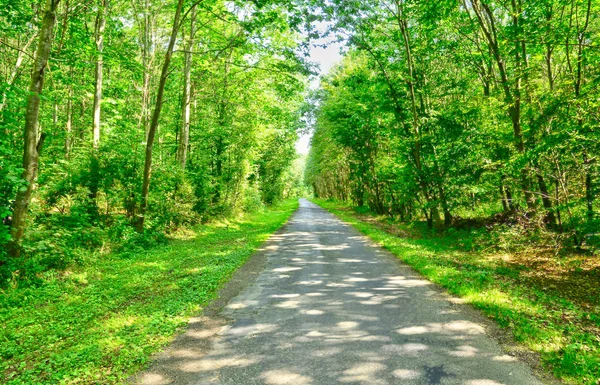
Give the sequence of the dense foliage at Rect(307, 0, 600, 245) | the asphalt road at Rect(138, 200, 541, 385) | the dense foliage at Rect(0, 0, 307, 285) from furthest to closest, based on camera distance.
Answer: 1. the dense foliage at Rect(307, 0, 600, 245)
2. the dense foliage at Rect(0, 0, 307, 285)
3. the asphalt road at Rect(138, 200, 541, 385)

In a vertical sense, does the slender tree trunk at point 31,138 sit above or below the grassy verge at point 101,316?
above

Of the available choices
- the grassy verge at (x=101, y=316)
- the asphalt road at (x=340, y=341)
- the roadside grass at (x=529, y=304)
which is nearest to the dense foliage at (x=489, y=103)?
the roadside grass at (x=529, y=304)

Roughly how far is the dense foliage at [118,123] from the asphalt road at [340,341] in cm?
444

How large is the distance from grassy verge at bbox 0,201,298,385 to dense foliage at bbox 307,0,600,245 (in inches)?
329

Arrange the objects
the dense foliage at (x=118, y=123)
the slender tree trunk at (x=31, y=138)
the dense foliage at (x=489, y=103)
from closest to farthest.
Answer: the slender tree trunk at (x=31, y=138)
the dense foliage at (x=118, y=123)
the dense foliage at (x=489, y=103)

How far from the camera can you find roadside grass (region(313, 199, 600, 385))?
390 cm

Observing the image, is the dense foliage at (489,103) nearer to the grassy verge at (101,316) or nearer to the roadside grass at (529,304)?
the roadside grass at (529,304)

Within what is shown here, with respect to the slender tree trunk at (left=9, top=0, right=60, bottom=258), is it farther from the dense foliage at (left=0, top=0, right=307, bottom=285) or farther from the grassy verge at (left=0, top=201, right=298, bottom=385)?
the grassy verge at (left=0, top=201, right=298, bottom=385)

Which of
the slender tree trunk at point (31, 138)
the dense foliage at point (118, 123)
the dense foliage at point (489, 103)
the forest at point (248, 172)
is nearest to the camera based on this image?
the forest at point (248, 172)

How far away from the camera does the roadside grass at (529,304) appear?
390 cm

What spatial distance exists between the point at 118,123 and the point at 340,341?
18.8 m

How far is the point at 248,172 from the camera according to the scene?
72.5 feet

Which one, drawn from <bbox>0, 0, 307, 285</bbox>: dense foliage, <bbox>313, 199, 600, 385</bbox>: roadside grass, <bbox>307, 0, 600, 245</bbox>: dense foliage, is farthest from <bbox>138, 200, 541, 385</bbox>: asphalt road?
<bbox>0, 0, 307, 285</bbox>: dense foliage

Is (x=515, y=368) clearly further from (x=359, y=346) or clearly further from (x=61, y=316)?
(x=61, y=316)
